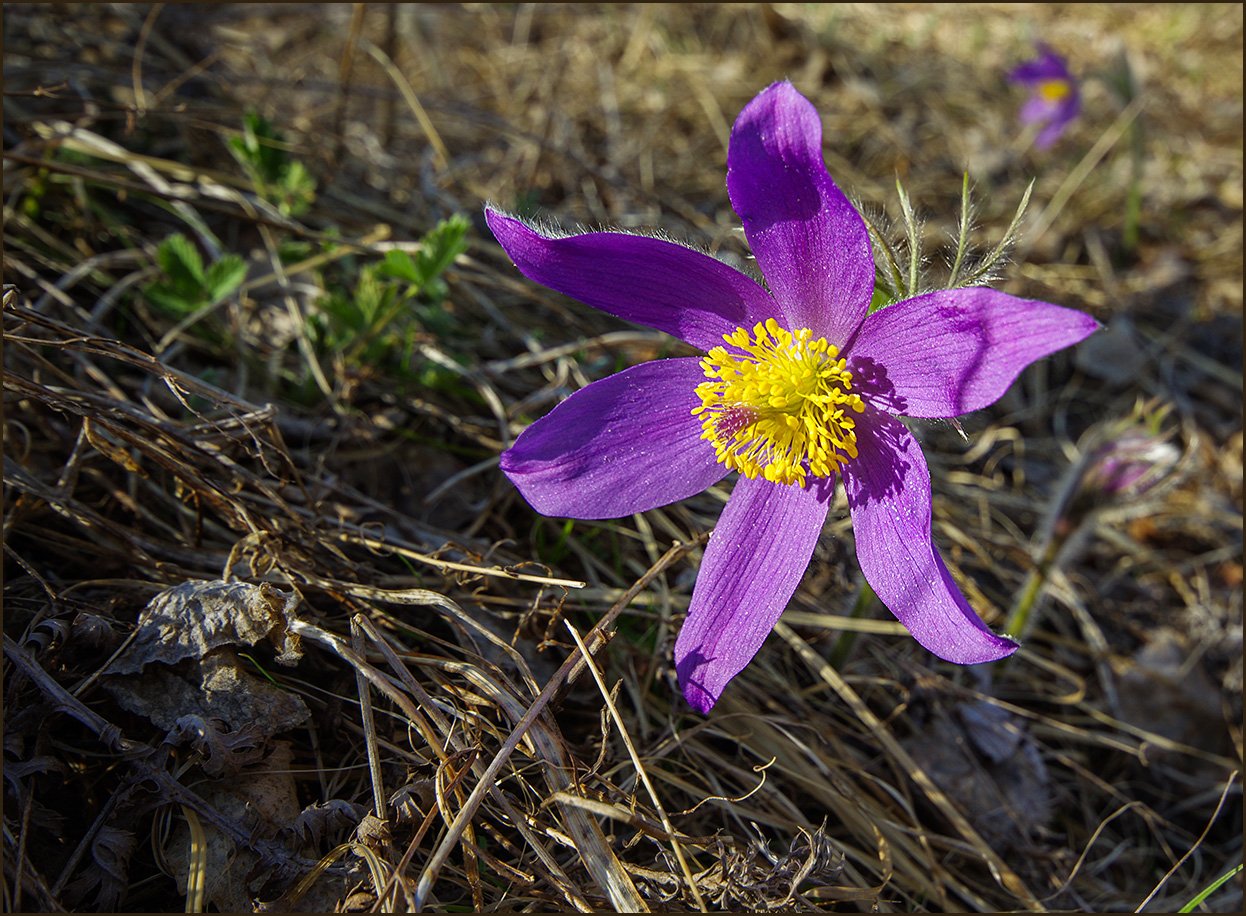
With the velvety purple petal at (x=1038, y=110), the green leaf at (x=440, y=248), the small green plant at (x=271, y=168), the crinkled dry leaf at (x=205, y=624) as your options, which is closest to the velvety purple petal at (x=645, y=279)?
the green leaf at (x=440, y=248)

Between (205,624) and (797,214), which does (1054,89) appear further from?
(205,624)

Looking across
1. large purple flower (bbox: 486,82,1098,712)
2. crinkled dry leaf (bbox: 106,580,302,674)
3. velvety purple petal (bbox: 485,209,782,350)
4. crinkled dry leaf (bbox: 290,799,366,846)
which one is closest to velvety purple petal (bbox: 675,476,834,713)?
large purple flower (bbox: 486,82,1098,712)

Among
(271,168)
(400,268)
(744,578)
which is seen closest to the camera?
(744,578)

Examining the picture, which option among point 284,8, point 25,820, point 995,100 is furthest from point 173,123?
point 995,100

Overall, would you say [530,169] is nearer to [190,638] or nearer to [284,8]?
[284,8]

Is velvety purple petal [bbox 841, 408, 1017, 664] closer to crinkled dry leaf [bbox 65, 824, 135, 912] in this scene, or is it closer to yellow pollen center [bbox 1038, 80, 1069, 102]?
crinkled dry leaf [bbox 65, 824, 135, 912]

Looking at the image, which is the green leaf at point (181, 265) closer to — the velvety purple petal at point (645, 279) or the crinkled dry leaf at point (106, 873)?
the velvety purple petal at point (645, 279)

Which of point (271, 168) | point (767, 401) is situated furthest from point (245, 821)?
point (271, 168)
